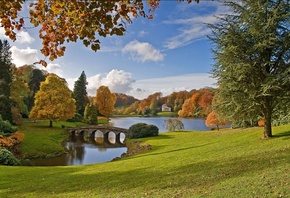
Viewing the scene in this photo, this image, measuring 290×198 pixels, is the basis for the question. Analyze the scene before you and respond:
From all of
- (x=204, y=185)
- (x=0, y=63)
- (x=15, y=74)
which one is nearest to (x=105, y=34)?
(x=204, y=185)

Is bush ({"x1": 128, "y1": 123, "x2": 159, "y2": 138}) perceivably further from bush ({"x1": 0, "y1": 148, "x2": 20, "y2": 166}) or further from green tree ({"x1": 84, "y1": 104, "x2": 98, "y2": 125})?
green tree ({"x1": 84, "y1": 104, "x2": 98, "y2": 125})

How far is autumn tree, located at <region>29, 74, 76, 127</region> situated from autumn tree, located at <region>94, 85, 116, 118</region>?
902 inches

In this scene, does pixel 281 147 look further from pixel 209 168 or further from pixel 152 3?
pixel 152 3

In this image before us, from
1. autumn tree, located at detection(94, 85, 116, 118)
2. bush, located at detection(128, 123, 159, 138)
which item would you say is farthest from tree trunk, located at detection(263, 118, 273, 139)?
autumn tree, located at detection(94, 85, 116, 118)

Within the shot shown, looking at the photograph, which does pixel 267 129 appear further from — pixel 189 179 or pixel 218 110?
pixel 189 179

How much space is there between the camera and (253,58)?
1600 centimetres

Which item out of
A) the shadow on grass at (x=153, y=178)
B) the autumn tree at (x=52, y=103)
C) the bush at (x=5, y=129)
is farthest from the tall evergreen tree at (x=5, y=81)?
the shadow on grass at (x=153, y=178)

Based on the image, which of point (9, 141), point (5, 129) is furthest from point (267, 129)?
point (5, 129)

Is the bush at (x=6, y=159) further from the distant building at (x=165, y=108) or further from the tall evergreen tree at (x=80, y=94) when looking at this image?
the distant building at (x=165, y=108)

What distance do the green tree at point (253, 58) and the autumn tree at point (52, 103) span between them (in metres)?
31.7

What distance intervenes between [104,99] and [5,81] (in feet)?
106

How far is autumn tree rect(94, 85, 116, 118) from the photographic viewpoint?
223 feet

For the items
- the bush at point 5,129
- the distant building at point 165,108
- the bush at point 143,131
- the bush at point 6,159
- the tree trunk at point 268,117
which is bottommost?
the bush at point 6,159

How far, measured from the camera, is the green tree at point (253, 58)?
597 inches
